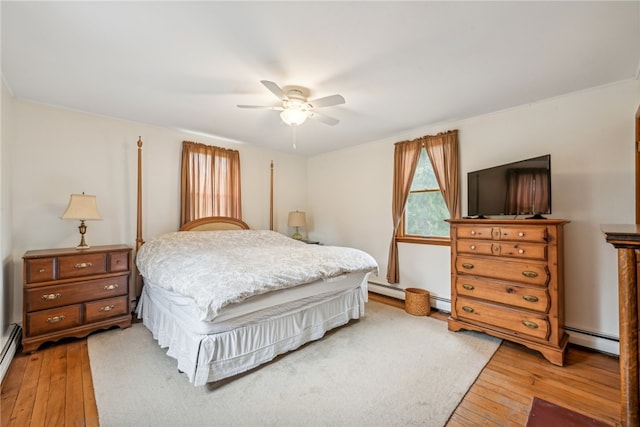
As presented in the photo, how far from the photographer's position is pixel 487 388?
202cm

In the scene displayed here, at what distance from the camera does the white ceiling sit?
5.33 ft

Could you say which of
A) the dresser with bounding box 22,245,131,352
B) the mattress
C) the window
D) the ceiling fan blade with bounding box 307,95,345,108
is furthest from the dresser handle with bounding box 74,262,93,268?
the window

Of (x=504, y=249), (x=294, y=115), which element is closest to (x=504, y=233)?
(x=504, y=249)

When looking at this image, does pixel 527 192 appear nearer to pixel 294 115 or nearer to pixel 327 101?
pixel 327 101

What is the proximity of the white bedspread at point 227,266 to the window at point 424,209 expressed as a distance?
1.24 meters

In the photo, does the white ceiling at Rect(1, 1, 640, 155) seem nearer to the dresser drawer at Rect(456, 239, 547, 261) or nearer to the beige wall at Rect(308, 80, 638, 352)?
the beige wall at Rect(308, 80, 638, 352)

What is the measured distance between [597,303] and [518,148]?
1.73 meters

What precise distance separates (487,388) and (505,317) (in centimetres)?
85

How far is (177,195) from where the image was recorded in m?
3.92

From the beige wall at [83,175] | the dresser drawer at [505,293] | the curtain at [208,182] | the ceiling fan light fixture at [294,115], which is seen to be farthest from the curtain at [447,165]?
the beige wall at [83,175]

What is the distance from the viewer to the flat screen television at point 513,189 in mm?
2463

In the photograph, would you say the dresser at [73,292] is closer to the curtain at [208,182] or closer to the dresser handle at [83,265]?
the dresser handle at [83,265]

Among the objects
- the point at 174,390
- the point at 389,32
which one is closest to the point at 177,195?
the point at 174,390

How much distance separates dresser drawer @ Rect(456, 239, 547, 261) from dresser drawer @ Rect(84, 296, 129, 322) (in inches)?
149
